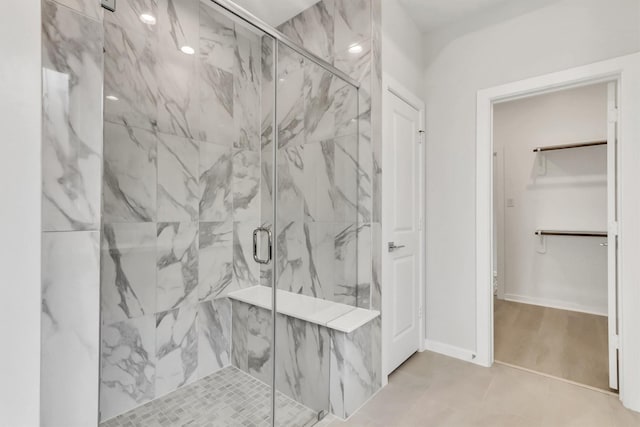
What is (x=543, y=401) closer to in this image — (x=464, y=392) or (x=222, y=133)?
(x=464, y=392)

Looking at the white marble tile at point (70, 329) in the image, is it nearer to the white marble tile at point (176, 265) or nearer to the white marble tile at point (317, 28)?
the white marble tile at point (176, 265)

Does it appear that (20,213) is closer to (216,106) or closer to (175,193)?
(175,193)

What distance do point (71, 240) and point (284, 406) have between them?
146 centimetres

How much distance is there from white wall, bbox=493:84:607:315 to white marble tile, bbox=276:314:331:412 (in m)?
3.37

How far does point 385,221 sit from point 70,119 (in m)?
1.82

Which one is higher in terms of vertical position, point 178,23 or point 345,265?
point 178,23

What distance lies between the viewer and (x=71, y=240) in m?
0.83

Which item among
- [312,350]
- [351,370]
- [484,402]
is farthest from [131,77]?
[484,402]

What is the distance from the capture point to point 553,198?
3.84m

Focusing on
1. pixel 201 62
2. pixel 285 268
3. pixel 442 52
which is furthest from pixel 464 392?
pixel 201 62

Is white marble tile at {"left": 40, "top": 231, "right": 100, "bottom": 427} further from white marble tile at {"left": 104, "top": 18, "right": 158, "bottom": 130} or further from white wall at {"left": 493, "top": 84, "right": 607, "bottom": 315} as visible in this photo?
white wall at {"left": 493, "top": 84, "right": 607, "bottom": 315}

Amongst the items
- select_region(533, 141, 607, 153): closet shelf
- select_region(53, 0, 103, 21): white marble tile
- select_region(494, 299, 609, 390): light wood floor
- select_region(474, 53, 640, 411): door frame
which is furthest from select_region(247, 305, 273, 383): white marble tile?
select_region(533, 141, 607, 153): closet shelf

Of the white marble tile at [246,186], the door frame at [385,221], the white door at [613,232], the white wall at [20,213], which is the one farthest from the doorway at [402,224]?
the white wall at [20,213]

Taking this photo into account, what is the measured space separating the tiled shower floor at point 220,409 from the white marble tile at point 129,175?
3.54ft
